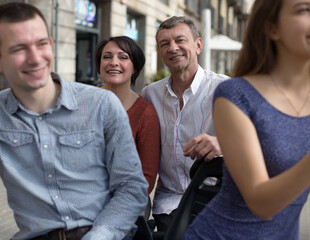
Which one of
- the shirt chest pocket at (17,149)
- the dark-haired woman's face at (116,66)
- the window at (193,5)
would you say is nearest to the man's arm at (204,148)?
the shirt chest pocket at (17,149)

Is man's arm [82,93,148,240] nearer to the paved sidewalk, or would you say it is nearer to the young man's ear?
the young man's ear

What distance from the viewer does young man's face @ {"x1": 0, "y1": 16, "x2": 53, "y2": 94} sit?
1.74 meters

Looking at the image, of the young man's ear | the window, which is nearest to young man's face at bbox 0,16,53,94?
the young man's ear

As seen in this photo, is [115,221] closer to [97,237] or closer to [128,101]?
[97,237]

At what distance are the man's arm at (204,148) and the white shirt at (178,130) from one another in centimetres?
70

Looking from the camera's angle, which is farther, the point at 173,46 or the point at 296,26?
the point at 173,46

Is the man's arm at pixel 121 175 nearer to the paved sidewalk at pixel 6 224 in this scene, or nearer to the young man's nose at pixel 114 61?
the young man's nose at pixel 114 61

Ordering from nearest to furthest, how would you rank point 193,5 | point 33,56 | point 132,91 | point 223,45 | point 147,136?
point 33,56, point 147,136, point 132,91, point 223,45, point 193,5

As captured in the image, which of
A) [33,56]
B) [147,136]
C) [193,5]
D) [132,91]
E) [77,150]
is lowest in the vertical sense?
[147,136]

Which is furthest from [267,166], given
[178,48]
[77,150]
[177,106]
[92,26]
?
[92,26]

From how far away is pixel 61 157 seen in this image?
6.14 ft

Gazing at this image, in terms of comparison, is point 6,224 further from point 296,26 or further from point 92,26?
point 92,26

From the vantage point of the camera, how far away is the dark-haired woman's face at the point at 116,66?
9.90 feet

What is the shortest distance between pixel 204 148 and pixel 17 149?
784 mm
